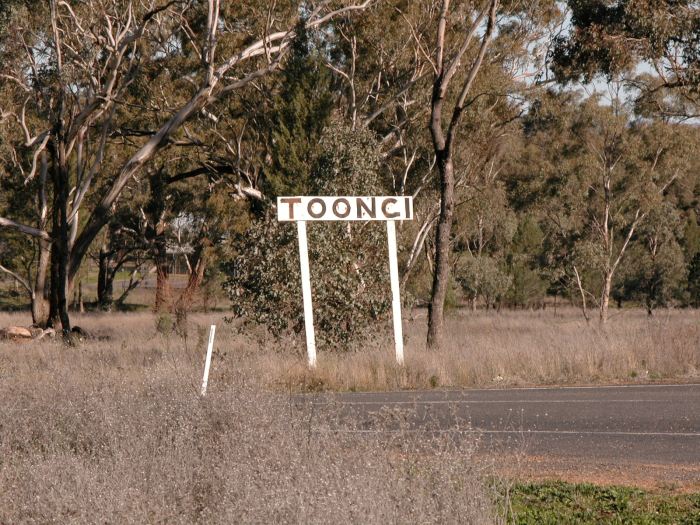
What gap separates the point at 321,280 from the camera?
67.1 ft

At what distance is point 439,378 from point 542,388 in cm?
165

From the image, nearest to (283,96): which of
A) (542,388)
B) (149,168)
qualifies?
(149,168)

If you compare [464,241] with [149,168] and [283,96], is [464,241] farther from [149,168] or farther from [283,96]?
[283,96]

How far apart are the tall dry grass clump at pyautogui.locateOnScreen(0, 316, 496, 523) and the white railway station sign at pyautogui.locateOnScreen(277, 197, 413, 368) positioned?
895cm

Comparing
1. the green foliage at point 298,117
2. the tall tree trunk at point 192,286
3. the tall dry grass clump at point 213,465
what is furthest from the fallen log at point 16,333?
the tall dry grass clump at point 213,465

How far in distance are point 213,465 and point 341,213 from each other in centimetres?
1173

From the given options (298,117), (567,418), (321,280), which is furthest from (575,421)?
(298,117)

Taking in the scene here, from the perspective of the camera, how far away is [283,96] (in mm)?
32000

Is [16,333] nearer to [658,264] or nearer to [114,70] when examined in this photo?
[114,70]

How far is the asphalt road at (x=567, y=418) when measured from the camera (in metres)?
9.16

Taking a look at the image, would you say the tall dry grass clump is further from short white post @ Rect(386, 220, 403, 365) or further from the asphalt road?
short white post @ Rect(386, 220, 403, 365)

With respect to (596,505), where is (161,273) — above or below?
above

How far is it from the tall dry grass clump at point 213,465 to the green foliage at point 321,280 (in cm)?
1167

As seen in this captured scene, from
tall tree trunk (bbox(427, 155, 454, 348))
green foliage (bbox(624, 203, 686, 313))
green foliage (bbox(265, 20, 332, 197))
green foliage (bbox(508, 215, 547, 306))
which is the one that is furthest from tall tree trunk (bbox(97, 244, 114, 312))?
tall tree trunk (bbox(427, 155, 454, 348))
